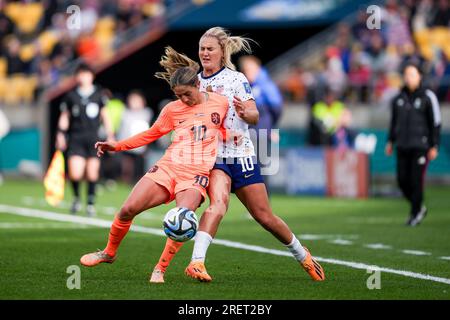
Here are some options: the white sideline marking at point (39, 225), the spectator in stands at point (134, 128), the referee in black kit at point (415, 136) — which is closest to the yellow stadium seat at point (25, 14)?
the spectator in stands at point (134, 128)

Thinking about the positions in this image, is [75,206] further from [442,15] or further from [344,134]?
[442,15]

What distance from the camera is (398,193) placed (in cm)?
2377

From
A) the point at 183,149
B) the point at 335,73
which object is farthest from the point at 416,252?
the point at 335,73

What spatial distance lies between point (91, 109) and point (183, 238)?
968cm

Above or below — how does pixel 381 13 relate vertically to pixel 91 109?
above

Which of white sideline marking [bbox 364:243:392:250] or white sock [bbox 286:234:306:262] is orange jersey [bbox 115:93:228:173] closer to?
white sock [bbox 286:234:306:262]

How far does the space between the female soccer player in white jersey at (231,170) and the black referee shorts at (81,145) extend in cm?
892

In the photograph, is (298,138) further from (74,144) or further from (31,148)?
(74,144)

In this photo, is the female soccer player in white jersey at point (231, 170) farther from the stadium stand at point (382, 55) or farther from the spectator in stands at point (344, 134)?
the stadium stand at point (382, 55)

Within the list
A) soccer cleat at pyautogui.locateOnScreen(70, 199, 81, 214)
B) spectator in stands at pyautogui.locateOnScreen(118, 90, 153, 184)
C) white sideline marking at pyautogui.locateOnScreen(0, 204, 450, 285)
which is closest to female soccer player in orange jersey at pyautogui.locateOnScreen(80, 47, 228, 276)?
white sideline marking at pyautogui.locateOnScreen(0, 204, 450, 285)

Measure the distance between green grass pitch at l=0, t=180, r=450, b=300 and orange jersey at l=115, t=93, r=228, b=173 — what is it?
3.33 feet

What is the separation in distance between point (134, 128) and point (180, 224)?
19200 mm

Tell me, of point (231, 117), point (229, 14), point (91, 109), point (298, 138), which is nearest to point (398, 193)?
point (298, 138)

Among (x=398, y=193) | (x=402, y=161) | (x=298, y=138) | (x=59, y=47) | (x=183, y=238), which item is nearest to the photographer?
(x=183, y=238)
